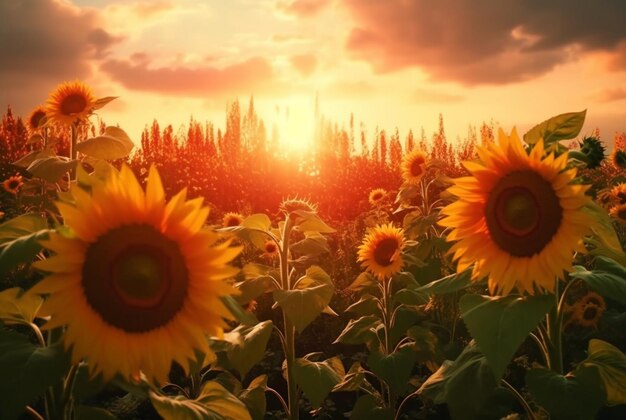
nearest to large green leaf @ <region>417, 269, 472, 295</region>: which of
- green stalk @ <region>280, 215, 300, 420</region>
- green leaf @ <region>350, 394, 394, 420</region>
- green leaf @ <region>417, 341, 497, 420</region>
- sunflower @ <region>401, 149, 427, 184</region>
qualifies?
green leaf @ <region>417, 341, 497, 420</region>

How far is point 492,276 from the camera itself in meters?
2.21

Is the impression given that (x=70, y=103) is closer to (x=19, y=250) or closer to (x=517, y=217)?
(x=19, y=250)

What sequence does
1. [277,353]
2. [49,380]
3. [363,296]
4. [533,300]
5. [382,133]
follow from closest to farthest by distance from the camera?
[49,380]
[533,300]
[363,296]
[277,353]
[382,133]

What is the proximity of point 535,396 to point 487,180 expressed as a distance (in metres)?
0.71

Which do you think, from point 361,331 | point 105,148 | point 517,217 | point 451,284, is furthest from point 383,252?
point 105,148

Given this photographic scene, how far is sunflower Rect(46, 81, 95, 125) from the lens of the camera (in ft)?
10.2

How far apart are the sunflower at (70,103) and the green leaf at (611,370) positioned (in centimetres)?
230

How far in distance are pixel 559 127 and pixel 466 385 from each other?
923 mm

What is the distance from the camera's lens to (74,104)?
3127mm

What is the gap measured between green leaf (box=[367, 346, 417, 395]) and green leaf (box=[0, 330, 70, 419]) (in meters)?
2.13

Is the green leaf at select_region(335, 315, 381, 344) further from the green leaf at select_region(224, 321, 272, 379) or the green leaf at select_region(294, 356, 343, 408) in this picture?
the green leaf at select_region(224, 321, 272, 379)

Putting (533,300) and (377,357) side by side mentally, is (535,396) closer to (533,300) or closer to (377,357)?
(533,300)

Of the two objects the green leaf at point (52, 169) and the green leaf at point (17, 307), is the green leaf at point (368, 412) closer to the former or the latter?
the green leaf at point (52, 169)

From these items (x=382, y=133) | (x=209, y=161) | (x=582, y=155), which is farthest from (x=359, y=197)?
(x=582, y=155)
